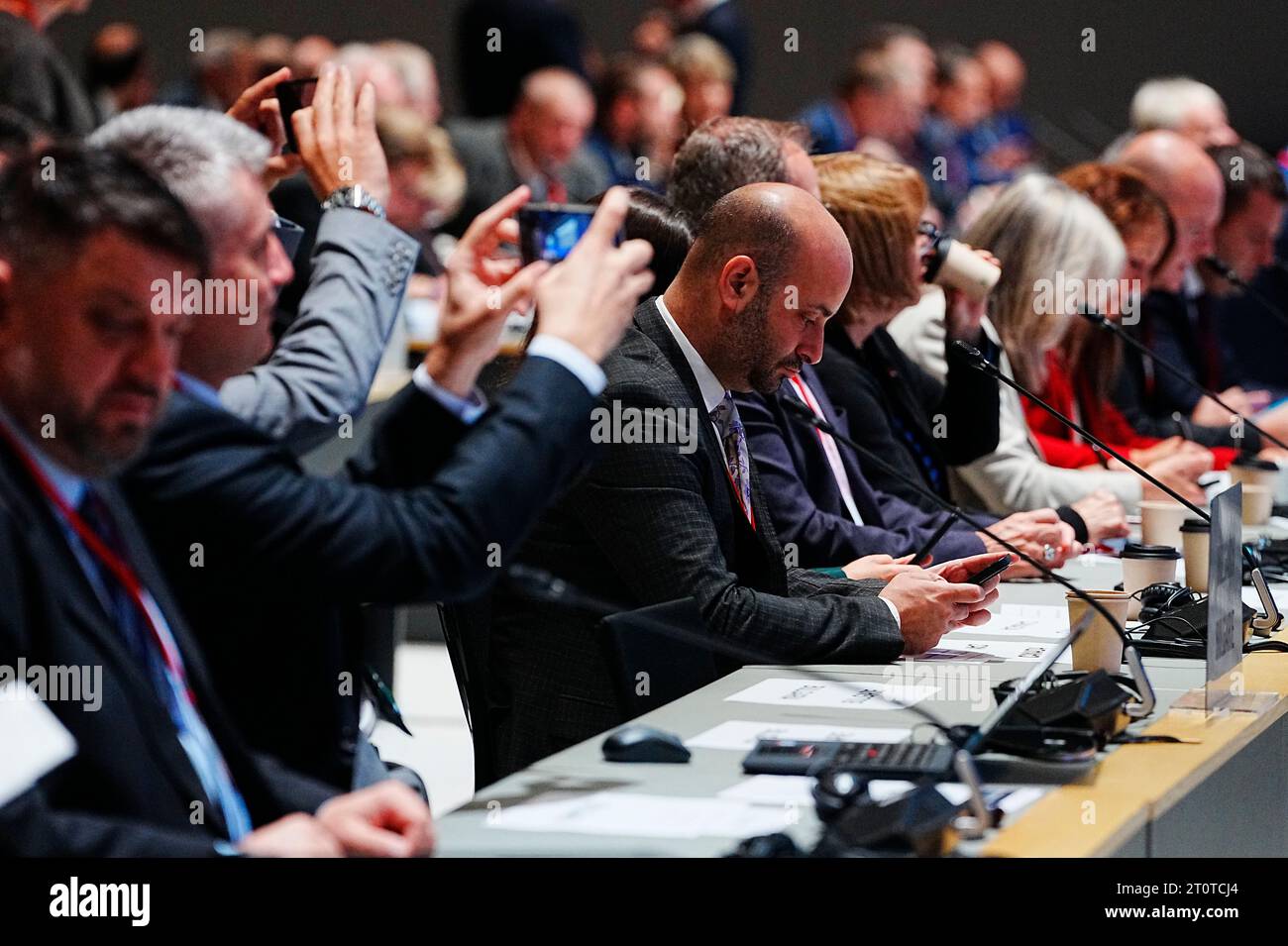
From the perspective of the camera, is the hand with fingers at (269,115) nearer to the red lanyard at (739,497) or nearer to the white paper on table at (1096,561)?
the red lanyard at (739,497)

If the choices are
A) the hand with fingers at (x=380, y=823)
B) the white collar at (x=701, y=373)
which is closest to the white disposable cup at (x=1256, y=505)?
the white collar at (x=701, y=373)

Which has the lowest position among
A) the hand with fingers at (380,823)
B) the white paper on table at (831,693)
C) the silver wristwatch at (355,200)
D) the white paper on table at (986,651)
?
the white paper on table at (986,651)

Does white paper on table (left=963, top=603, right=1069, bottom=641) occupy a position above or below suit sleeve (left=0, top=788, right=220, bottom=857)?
below

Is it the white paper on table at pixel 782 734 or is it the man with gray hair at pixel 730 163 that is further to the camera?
the man with gray hair at pixel 730 163

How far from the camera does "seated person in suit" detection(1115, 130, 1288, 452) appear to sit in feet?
15.6

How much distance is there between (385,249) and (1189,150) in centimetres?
323

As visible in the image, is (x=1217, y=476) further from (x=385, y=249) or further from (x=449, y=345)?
(x=449, y=345)

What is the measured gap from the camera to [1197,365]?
16.8 feet

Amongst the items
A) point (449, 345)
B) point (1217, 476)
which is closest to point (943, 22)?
point (1217, 476)

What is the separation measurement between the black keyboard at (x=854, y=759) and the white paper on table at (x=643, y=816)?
12cm

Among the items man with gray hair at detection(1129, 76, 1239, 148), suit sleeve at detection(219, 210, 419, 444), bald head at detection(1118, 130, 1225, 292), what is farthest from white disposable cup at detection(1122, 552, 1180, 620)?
man with gray hair at detection(1129, 76, 1239, 148)

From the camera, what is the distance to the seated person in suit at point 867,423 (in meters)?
2.98

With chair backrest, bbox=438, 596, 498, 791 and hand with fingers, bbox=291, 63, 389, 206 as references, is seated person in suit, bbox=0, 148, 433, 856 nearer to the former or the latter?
hand with fingers, bbox=291, 63, 389, 206

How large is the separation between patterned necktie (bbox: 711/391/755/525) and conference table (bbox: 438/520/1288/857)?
297mm
